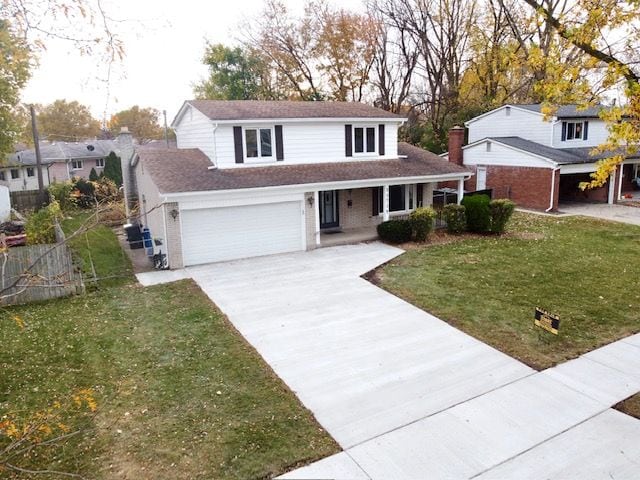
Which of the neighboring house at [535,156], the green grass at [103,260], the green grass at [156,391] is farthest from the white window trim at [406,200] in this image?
the green grass at [156,391]

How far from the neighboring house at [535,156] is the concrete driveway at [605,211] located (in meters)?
0.91

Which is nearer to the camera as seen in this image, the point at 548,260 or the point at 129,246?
the point at 548,260

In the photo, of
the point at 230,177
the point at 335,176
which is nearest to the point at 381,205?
the point at 335,176

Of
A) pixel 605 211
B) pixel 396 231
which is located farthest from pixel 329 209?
pixel 605 211

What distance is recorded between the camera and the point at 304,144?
18.8 metres

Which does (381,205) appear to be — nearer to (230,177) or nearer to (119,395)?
(230,177)

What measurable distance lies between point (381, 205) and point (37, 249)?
13.6 m

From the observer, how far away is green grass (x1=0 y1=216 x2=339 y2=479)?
19.5ft

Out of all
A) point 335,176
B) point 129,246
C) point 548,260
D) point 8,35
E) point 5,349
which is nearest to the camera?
point 8,35

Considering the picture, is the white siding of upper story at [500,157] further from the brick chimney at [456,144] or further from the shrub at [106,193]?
the shrub at [106,193]

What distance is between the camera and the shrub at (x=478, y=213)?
19.2 meters

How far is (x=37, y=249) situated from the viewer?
11.9 metres

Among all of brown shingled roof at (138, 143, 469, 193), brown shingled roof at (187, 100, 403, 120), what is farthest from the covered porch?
brown shingled roof at (187, 100, 403, 120)

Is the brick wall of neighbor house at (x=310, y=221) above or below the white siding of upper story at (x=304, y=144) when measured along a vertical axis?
below
